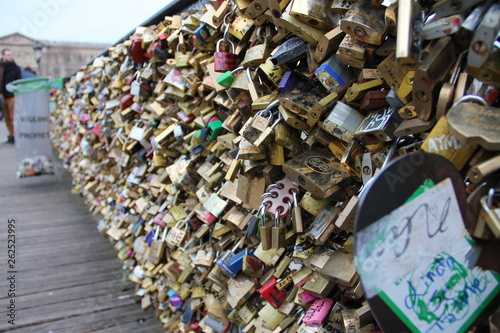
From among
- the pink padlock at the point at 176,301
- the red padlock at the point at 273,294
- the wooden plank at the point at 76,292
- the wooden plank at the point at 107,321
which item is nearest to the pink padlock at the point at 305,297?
the red padlock at the point at 273,294

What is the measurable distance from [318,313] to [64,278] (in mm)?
2615

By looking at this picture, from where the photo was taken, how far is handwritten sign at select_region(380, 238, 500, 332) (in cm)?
79

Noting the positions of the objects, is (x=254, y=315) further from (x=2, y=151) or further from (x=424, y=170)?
(x=2, y=151)

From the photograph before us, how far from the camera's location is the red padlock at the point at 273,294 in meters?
1.73

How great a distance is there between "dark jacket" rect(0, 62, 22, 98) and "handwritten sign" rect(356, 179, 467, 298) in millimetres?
9681

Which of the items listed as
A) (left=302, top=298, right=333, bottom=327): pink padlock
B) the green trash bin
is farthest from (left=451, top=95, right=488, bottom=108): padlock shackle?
the green trash bin

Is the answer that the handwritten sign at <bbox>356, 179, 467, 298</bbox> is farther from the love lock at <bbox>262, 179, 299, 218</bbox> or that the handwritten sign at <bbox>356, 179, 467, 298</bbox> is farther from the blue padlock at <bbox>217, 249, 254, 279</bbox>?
the blue padlock at <bbox>217, 249, 254, 279</bbox>

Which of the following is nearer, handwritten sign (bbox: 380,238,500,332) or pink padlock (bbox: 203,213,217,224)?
handwritten sign (bbox: 380,238,500,332)

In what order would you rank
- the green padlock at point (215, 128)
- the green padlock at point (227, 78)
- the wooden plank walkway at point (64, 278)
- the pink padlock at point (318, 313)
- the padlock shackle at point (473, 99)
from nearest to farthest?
the padlock shackle at point (473, 99) < the pink padlock at point (318, 313) < the green padlock at point (227, 78) < the green padlock at point (215, 128) < the wooden plank walkway at point (64, 278)

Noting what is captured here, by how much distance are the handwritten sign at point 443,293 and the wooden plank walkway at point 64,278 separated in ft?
7.86

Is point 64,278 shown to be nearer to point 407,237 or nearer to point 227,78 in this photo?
point 227,78

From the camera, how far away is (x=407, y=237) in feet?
2.50

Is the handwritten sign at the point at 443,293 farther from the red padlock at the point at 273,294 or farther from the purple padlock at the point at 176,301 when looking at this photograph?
the purple padlock at the point at 176,301

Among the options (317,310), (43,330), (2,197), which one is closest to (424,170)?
(317,310)
